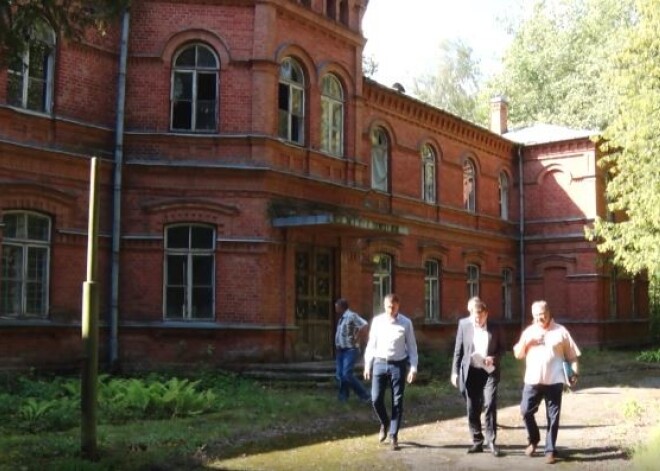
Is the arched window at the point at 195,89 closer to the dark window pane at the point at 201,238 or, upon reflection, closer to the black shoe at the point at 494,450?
the dark window pane at the point at 201,238

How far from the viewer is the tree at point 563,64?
3794 centimetres

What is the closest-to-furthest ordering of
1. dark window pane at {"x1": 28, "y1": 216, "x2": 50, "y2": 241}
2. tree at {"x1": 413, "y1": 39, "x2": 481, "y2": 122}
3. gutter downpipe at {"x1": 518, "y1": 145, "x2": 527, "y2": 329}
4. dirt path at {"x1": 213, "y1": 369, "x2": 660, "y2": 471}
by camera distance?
dirt path at {"x1": 213, "y1": 369, "x2": 660, "y2": 471} → dark window pane at {"x1": 28, "y1": 216, "x2": 50, "y2": 241} → gutter downpipe at {"x1": 518, "y1": 145, "x2": 527, "y2": 329} → tree at {"x1": 413, "y1": 39, "x2": 481, "y2": 122}

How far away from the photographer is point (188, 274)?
1712 centimetres

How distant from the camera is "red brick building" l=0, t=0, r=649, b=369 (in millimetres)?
15602

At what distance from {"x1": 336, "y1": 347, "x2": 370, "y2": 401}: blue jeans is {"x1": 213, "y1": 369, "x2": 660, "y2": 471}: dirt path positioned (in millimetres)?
1072

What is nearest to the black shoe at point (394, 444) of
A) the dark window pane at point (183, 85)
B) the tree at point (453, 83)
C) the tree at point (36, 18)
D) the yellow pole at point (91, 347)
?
the yellow pole at point (91, 347)

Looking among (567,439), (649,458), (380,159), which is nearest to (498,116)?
(380,159)

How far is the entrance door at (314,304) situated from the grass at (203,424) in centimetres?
250

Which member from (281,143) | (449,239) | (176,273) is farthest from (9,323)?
(449,239)

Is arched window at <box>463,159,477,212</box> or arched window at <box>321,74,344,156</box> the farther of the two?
arched window at <box>463,159,477,212</box>

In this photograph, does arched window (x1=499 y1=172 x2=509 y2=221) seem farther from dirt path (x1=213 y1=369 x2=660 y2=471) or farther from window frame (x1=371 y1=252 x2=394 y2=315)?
dirt path (x1=213 y1=369 x2=660 y2=471)

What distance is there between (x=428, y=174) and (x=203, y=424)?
51.2ft

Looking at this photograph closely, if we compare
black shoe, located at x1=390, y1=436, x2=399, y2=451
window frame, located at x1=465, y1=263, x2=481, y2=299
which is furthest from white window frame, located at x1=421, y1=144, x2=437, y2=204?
black shoe, located at x1=390, y1=436, x2=399, y2=451

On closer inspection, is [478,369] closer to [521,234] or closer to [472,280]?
[472,280]
